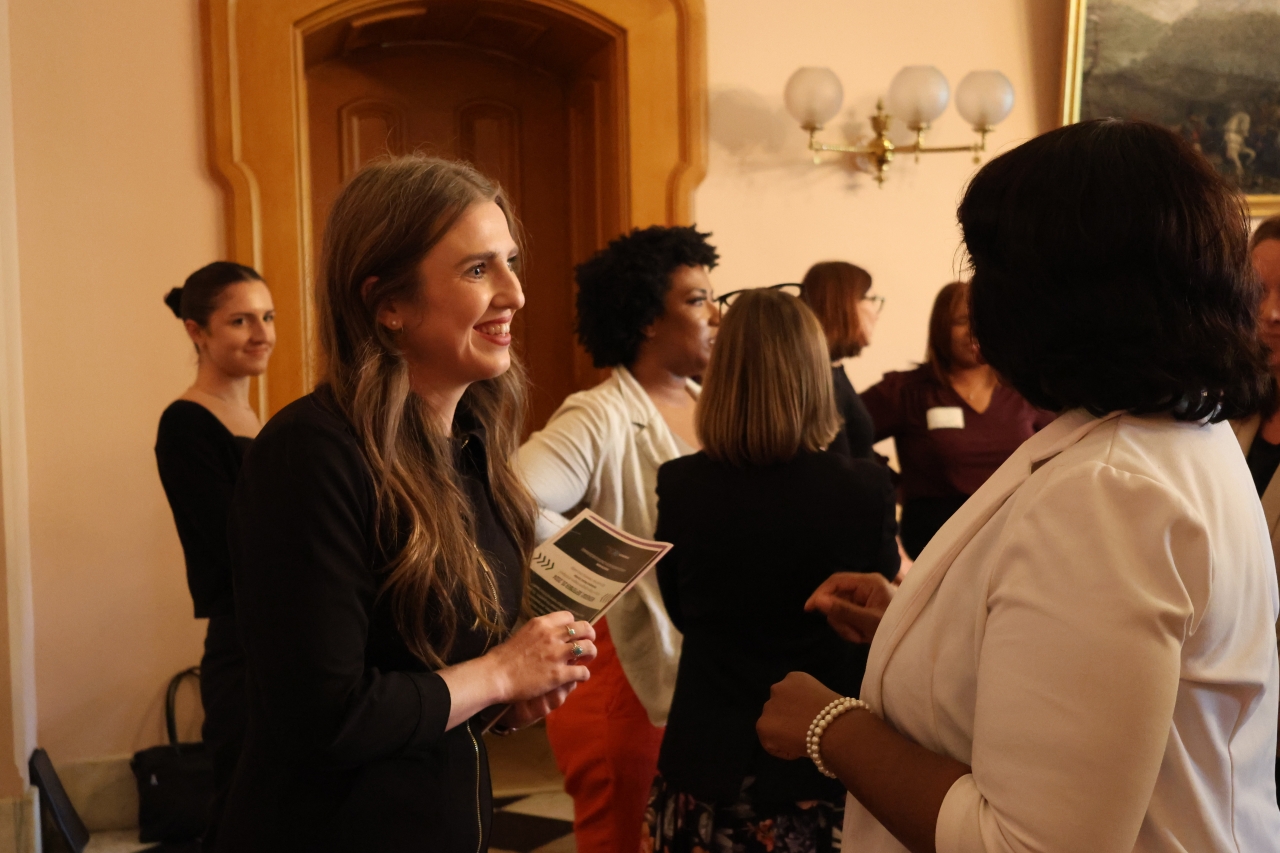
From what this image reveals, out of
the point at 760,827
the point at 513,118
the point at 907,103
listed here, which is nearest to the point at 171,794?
the point at 760,827

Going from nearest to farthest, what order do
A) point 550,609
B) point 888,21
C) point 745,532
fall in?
1. point 550,609
2. point 745,532
3. point 888,21

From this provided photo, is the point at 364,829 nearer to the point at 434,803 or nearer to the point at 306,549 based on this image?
the point at 434,803

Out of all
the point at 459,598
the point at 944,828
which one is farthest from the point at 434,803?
the point at 944,828

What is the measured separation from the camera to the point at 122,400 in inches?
161

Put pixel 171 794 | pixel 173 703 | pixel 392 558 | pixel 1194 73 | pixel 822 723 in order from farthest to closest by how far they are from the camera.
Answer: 1. pixel 1194 73
2. pixel 173 703
3. pixel 171 794
4. pixel 392 558
5. pixel 822 723

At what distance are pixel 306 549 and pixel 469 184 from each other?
60cm

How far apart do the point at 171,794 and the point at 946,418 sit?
3.10m

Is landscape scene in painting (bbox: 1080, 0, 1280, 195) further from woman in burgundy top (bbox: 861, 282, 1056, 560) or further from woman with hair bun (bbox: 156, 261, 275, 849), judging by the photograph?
woman with hair bun (bbox: 156, 261, 275, 849)

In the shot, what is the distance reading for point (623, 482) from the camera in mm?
2693

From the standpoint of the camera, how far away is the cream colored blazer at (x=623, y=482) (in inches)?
100

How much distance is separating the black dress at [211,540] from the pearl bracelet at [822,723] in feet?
5.71

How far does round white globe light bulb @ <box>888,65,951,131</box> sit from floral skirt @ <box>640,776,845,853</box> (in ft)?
11.1

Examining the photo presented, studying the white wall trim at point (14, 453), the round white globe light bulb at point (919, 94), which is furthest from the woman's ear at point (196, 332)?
the round white globe light bulb at point (919, 94)

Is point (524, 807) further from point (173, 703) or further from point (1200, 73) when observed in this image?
point (1200, 73)
